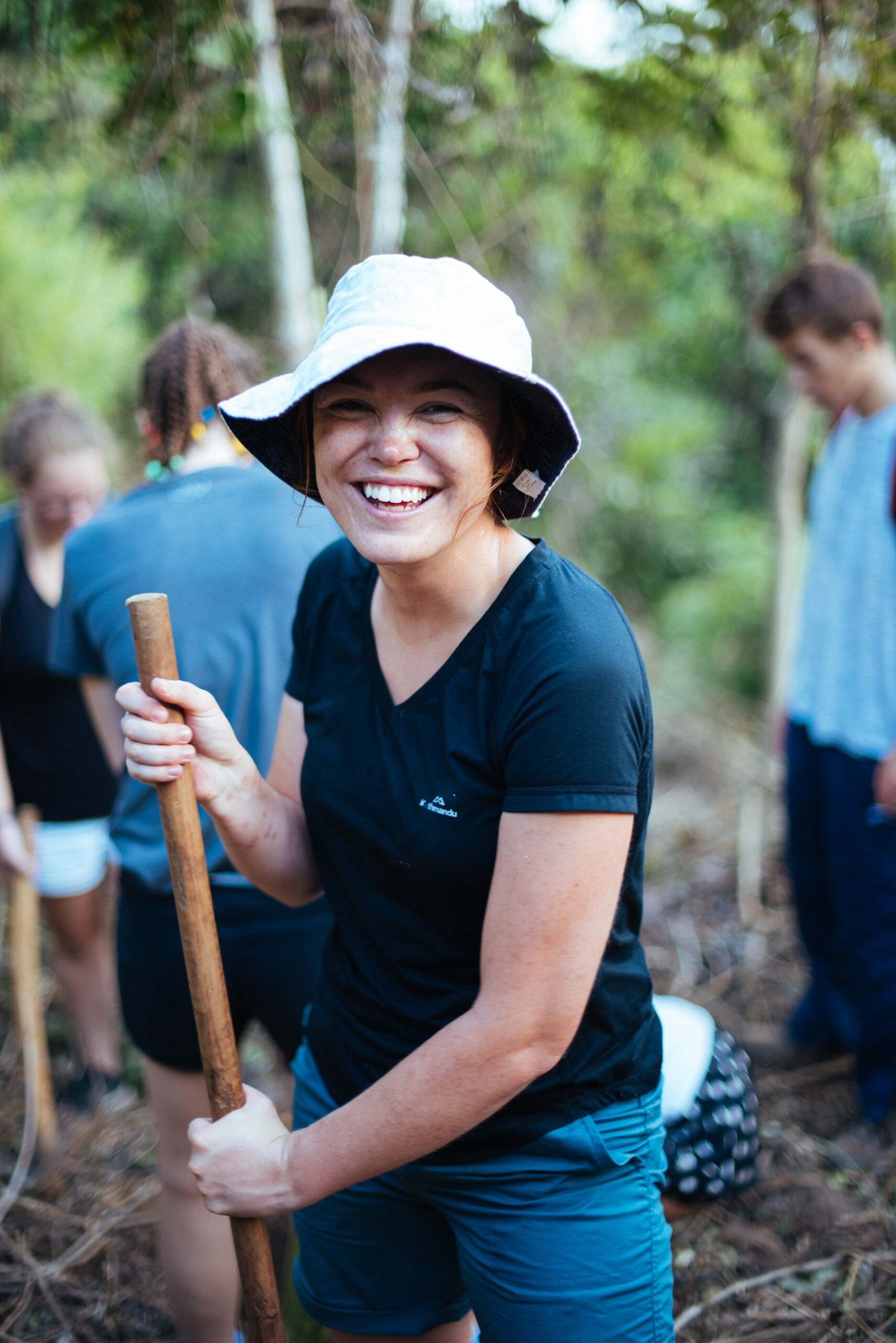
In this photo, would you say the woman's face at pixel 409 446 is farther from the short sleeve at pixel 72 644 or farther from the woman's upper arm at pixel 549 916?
the short sleeve at pixel 72 644

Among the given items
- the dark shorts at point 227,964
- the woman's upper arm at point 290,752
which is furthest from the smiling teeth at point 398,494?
the dark shorts at point 227,964

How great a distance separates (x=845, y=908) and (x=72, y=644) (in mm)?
2370

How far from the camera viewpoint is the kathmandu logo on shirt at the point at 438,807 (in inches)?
51.1

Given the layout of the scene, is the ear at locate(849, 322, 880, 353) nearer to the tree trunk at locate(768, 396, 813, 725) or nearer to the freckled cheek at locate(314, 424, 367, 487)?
the freckled cheek at locate(314, 424, 367, 487)

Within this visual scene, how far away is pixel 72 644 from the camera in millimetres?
2193

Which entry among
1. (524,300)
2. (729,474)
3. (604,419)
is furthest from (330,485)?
(729,474)

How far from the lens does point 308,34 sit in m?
2.97

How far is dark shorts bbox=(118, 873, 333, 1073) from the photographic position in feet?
6.60

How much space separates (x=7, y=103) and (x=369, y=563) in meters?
2.62

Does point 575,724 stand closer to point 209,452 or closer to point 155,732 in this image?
point 155,732

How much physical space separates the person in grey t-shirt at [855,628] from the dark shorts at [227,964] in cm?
163

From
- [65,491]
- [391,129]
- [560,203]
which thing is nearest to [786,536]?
[560,203]

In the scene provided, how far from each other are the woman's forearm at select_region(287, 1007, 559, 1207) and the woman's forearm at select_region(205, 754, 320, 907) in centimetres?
44

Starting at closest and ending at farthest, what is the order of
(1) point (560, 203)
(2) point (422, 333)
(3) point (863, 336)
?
(2) point (422, 333) → (3) point (863, 336) → (1) point (560, 203)
